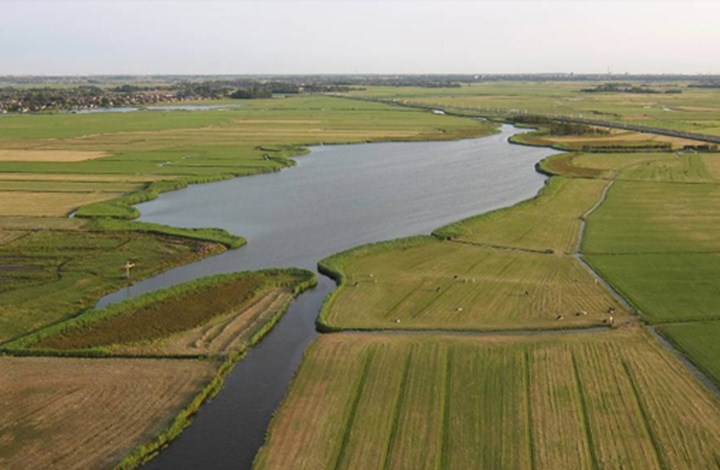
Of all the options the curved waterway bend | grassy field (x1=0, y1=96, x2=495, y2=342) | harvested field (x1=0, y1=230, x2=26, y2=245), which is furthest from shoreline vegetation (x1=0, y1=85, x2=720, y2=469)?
harvested field (x1=0, y1=230, x2=26, y2=245)

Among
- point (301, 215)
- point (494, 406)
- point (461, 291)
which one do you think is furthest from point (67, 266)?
point (494, 406)

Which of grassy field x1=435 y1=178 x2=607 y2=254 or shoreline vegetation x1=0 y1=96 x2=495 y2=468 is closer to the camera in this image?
shoreline vegetation x1=0 y1=96 x2=495 y2=468

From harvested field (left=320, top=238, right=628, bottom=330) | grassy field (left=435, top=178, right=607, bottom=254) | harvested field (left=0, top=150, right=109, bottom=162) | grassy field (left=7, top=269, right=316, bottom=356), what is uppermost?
harvested field (left=0, top=150, right=109, bottom=162)

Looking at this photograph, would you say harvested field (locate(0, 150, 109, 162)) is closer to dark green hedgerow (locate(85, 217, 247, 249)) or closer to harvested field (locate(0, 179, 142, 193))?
harvested field (locate(0, 179, 142, 193))

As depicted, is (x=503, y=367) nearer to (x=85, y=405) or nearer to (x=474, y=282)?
(x=474, y=282)

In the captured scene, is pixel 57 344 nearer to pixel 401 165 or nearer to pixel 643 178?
pixel 401 165

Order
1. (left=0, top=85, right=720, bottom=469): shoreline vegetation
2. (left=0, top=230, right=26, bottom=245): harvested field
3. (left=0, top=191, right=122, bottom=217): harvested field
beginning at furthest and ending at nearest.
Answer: (left=0, top=191, right=122, bottom=217): harvested field < (left=0, top=230, right=26, bottom=245): harvested field < (left=0, top=85, right=720, bottom=469): shoreline vegetation

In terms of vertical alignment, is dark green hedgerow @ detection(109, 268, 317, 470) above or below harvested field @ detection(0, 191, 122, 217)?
below
